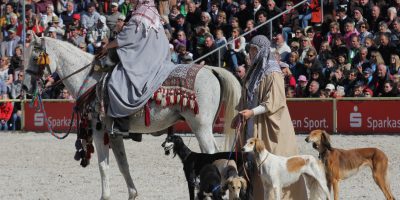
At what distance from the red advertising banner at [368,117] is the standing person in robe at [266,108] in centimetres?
948

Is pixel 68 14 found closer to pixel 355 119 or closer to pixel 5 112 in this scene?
pixel 5 112

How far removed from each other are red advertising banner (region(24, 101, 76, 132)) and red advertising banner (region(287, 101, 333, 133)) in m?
4.70

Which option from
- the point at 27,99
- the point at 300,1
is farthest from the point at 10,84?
the point at 300,1

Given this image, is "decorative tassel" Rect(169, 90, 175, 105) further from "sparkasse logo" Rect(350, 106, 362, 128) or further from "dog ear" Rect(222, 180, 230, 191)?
"sparkasse logo" Rect(350, 106, 362, 128)

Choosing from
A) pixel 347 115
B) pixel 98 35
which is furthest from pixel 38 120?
pixel 347 115

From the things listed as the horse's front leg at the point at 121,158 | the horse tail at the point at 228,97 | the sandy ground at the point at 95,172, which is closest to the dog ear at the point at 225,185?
the horse tail at the point at 228,97

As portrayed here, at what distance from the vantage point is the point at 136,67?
12.4m

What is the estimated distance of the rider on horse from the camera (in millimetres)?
12336

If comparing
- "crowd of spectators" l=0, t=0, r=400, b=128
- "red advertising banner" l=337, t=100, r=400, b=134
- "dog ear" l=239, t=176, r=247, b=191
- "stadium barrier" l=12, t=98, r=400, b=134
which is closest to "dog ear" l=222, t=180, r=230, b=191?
"dog ear" l=239, t=176, r=247, b=191

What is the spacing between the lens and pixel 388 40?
2094cm

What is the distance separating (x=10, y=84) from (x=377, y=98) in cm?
864

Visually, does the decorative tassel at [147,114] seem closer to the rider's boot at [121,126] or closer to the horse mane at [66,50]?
the rider's boot at [121,126]

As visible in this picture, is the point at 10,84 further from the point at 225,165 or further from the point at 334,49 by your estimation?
the point at 225,165

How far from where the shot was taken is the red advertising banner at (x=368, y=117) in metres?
20.2
